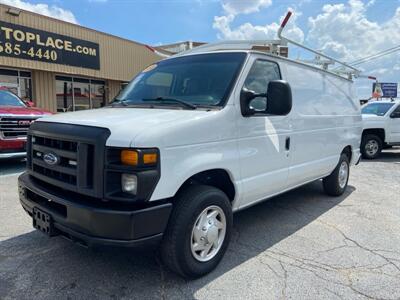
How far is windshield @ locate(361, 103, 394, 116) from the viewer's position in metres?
11.2

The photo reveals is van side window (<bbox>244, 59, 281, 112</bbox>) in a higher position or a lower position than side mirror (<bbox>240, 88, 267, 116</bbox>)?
higher

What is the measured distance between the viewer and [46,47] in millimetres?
14672

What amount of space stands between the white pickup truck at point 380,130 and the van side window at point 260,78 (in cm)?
818

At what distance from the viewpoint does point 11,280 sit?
9.77 ft

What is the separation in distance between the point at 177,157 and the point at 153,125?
1.05ft

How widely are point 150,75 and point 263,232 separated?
7.91 feet

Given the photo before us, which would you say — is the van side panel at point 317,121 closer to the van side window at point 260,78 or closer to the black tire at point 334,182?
the black tire at point 334,182

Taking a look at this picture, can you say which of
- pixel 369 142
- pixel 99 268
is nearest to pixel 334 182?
pixel 99 268

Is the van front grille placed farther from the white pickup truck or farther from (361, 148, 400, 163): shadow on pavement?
the white pickup truck

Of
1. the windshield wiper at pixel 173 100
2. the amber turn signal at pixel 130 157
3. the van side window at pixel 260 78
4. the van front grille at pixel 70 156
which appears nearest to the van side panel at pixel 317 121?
the van side window at pixel 260 78

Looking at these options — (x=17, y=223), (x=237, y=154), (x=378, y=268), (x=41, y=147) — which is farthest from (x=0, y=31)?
(x=378, y=268)

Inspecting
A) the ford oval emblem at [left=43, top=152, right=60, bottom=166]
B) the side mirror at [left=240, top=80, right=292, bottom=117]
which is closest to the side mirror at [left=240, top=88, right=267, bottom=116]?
the side mirror at [left=240, top=80, right=292, bottom=117]

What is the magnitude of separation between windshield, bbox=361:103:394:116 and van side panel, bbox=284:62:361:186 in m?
5.74

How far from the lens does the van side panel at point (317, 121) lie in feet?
14.4
